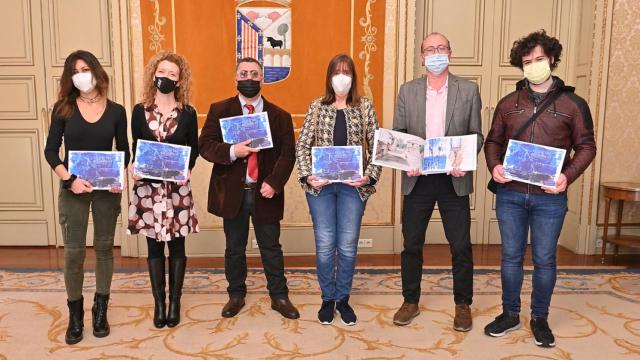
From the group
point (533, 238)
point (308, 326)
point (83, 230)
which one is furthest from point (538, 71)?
point (83, 230)

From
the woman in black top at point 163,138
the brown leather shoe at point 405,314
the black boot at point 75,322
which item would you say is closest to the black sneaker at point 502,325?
the brown leather shoe at point 405,314

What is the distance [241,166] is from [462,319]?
157 cm

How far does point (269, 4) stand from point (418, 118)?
83.3 inches

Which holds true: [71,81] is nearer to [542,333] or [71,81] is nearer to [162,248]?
[162,248]

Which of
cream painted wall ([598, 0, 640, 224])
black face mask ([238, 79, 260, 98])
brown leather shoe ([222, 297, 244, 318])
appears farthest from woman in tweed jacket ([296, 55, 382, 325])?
cream painted wall ([598, 0, 640, 224])

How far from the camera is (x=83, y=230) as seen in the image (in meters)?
2.85

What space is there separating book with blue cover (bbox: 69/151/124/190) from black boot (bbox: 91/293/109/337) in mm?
682

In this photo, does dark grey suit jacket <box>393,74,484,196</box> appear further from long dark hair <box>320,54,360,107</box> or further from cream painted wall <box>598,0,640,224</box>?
cream painted wall <box>598,0,640,224</box>

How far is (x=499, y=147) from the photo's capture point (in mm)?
2947

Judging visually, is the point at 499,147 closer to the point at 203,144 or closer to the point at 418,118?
the point at 418,118

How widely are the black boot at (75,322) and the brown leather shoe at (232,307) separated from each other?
80 cm

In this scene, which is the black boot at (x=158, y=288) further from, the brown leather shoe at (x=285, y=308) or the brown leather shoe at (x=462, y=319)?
the brown leather shoe at (x=462, y=319)

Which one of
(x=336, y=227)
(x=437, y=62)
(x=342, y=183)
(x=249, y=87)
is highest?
(x=437, y=62)

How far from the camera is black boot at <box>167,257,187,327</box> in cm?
309
